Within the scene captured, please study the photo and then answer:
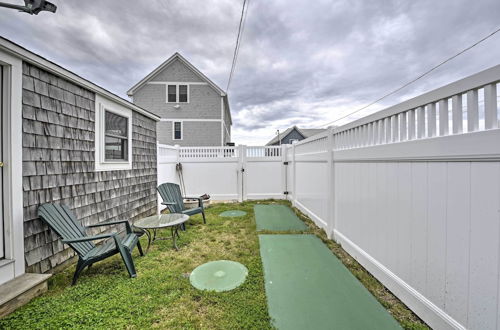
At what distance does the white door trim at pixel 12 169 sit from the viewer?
6.38 feet

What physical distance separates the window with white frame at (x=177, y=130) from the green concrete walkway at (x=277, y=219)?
7.36 meters

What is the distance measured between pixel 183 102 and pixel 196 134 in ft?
6.17

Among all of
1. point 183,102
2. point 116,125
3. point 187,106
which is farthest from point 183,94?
point 116,125

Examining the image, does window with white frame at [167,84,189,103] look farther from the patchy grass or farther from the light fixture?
the patchy grass

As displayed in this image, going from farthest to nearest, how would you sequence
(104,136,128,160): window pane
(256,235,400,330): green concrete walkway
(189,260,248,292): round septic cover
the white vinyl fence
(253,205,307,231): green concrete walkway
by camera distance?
1. (253,205,307,231): green concrete walkway
2. (104,136,128,160): window pane
3. (189,260,248,292): round septic cover
4. (256,235,400,330): green concrete walkway
5. the white vinyl fence

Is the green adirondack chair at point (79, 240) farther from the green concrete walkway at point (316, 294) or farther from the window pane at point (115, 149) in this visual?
the green concrete walkway at point (316, 294)

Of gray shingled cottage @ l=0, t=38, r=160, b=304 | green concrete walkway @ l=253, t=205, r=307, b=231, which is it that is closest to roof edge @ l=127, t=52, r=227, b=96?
gray shingled cottage @ l=0, t=38, r=160, b=304

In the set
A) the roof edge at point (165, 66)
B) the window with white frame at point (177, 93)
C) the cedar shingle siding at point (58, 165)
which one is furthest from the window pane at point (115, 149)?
the roof edge at point (165, 66)

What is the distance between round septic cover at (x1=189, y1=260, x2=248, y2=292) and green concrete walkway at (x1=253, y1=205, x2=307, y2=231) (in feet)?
4.63

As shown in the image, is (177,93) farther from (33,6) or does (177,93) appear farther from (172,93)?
(33,6)

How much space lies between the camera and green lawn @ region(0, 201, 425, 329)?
5.20ft

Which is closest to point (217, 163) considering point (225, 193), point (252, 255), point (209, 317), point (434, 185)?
point (225, 193)

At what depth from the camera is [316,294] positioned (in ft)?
6.27

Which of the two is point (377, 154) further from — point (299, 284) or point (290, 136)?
point (290, 136)
